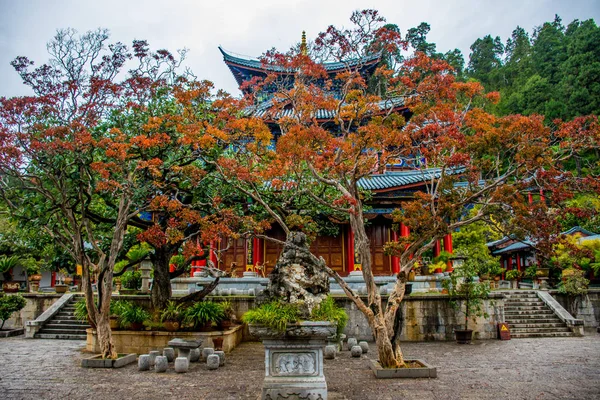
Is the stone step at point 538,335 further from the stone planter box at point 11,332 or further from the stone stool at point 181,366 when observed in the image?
the stone planter box at point 11,332

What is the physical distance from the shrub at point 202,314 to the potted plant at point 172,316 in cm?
23

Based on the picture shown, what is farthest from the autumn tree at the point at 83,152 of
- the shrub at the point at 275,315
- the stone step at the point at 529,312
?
the stone step at the point at 529,312

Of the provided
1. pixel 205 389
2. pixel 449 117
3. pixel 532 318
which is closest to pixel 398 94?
pixel 449 117

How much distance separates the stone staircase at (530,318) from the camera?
623 inches

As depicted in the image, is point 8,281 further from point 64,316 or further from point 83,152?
point 83,152

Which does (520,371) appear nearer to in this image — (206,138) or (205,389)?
(205,389)

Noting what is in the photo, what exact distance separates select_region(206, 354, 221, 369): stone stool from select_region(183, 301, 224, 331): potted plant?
2608 millimetres

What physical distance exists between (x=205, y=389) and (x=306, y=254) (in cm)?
329

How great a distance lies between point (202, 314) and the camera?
40.9 ft

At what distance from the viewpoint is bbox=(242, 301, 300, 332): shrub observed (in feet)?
20.1

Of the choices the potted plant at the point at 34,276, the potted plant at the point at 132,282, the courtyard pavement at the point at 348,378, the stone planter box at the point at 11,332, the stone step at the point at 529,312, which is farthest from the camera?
the potted plant at the point at 34,276

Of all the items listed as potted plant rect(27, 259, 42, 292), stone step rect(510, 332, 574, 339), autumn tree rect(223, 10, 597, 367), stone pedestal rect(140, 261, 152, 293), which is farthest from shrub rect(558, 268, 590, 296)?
potted plant rect(27, 259, 42, 292)

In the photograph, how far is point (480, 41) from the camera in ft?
209

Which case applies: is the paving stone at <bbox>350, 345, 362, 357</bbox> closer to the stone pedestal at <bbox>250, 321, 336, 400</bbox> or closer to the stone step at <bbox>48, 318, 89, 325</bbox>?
the stone pedestal at <bbox>250, 321, 336, 400</bbox>
